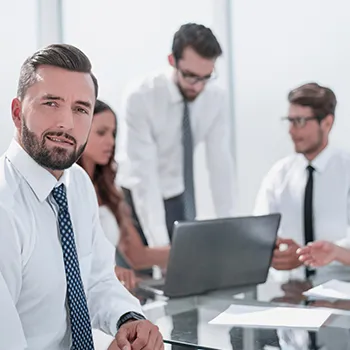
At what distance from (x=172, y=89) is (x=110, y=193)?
75 cm

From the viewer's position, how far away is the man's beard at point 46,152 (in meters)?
1.29

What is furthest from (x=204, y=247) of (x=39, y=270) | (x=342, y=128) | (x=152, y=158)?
(x=342, y=128)

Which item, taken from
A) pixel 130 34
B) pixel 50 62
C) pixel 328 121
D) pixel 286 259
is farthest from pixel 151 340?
pixel 130 34

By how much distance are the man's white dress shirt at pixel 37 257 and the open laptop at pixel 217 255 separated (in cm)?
28

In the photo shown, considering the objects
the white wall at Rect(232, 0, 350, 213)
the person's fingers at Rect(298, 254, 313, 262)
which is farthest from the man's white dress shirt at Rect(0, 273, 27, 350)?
the white wall at Rect(232, 0, 350, 213)

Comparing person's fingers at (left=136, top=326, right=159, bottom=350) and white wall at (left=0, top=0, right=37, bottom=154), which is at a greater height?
white wall at (left=0, top=0, right=37, bottom=154)

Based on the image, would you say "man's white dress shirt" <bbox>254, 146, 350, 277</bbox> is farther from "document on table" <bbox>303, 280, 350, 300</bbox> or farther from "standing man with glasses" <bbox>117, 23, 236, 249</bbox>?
"document on table" <bbox>303, 280, 350, 300</bbox>

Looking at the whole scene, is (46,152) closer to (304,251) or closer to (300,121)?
(304,251)

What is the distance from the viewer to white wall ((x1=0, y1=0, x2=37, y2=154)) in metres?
2.73

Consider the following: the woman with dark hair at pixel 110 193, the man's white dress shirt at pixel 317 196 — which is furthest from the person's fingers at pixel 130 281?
the man's white dress shirt at pixel 317 196

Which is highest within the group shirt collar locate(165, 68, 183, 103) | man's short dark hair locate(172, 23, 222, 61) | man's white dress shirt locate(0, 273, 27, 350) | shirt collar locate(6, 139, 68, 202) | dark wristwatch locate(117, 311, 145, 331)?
man's short dark hair locate(172, 23, 222, 61)

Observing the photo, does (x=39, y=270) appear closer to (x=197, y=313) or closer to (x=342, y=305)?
(x=197, y=313)

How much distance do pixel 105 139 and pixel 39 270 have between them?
3.80 feet

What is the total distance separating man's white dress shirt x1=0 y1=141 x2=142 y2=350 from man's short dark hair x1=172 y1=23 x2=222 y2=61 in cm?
132
